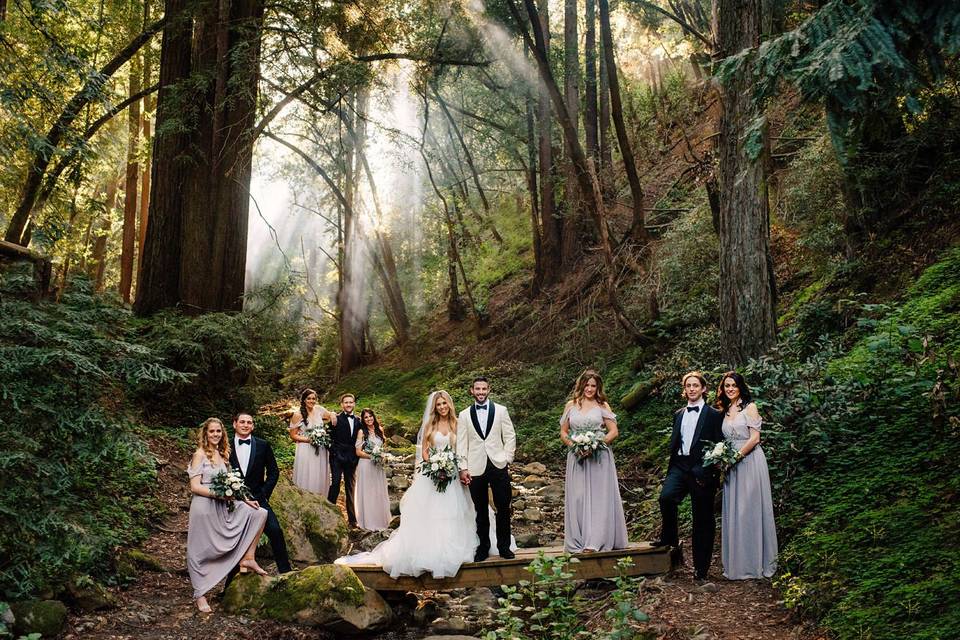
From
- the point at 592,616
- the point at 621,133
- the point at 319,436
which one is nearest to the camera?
the point at 592,616

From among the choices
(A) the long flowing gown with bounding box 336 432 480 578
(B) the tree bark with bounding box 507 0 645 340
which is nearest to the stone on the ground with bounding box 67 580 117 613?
(A) the long flowing gown with bounding box 336 432 480 578

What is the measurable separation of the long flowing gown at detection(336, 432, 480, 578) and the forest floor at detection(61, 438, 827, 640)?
71cm

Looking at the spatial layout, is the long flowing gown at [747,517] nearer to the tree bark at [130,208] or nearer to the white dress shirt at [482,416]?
the white dress shirt at [482,416]

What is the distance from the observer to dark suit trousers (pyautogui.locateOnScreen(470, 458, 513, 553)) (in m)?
7.98

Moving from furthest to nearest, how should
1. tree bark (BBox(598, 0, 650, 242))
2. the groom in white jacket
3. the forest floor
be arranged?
1. tree bark (BBox(598, 0, 650, 242))
2. the groom in white jacket
3. the forest floor

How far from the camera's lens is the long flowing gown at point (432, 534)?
7.64 meters

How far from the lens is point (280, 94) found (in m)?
17.3

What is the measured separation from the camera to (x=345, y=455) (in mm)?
11477

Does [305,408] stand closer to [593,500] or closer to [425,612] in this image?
[425,612]

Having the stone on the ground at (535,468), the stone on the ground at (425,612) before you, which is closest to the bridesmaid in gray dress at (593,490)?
the stone on the ground at (425,612)

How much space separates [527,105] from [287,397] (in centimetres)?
1328

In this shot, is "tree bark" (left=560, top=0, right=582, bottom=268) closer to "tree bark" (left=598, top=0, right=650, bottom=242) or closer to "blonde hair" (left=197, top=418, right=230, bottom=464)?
"tree bark" (left=598, top=0, right=650, bottom=242)

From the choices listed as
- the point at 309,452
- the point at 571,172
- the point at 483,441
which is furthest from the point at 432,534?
the point at 571,172

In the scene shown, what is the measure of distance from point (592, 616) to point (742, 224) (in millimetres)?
5599
